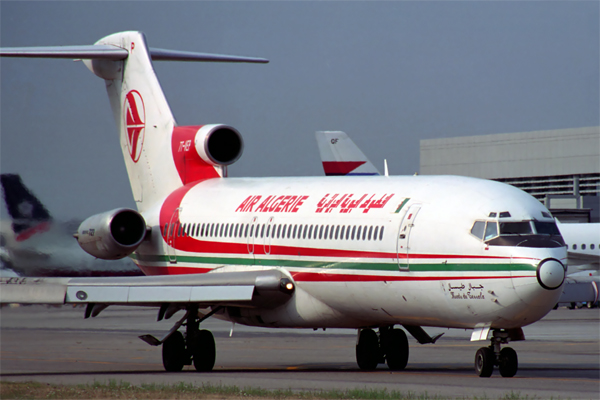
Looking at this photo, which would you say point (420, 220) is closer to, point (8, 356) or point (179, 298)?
point (179, 298)

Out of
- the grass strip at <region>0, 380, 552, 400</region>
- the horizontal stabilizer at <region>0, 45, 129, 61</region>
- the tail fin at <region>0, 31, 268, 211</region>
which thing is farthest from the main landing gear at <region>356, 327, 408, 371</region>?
the horizontal stabilizer at <region>0, 45, 129, 61</region>

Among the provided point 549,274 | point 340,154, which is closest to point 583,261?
point 340,154

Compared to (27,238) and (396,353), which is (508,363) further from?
(27,238)

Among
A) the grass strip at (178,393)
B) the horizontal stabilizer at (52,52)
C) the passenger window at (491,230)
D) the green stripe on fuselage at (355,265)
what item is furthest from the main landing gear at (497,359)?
the horizontal stabilizer at (52,52)

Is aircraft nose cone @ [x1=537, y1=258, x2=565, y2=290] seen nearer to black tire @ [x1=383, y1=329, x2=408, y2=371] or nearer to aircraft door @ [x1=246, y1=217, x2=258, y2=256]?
black tire @ [x1=383, y1=329, x2=408, y2=371]

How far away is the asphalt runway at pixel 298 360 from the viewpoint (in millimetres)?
18297

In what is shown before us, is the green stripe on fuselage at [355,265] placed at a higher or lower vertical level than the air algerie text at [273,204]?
A: lower

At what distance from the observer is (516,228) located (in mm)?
18734

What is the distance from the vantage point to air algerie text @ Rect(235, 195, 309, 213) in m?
23.5

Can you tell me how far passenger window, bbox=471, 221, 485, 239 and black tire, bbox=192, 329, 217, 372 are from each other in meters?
7.14

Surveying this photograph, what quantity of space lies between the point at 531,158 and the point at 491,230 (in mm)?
90628

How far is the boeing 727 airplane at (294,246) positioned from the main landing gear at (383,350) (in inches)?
1.0

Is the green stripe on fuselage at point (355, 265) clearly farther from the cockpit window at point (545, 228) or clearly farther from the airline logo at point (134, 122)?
the airline logo at point (134, 122)

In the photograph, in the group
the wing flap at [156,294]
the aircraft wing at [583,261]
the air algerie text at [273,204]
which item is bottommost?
the aircraft wing at [583,261]
